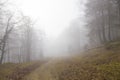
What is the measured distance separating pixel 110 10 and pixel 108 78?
71.7 feet

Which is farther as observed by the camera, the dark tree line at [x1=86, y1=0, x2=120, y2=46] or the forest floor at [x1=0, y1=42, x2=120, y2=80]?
the dark tree line at [x1=86, y1=0, x2=120, y2=46]

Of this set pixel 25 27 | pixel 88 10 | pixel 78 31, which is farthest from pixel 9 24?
pixel 78 31

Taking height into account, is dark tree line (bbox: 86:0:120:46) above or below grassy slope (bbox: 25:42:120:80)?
above

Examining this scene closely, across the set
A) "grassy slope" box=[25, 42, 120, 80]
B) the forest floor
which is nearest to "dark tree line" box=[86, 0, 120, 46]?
the forest floor

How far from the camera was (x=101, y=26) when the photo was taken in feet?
104

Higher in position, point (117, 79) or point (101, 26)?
point (101, 26)

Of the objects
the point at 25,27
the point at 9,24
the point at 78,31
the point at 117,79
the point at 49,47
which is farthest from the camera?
the point at 49,47

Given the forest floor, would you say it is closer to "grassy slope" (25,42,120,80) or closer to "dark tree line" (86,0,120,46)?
"grassy slope" (25,42,120,80)

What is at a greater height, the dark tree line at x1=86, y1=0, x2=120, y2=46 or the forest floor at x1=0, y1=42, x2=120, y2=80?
the dark tree line at x1=86, y1=0, x2=120, y2=46

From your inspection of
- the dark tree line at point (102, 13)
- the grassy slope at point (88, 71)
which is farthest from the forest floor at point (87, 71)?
the dark tree line at point (102, 13)

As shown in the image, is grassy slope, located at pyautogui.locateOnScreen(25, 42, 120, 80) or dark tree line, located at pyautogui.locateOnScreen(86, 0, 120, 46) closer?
grassy slope, located at pyautogui.locateOnScreen(25, 42, 120, 80)

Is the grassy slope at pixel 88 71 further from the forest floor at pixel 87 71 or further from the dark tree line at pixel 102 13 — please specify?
the dark tree line at pixel 102 13

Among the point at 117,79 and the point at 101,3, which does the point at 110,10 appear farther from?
the point at 117,79

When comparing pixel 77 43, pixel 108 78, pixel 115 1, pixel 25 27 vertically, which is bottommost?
pixel 108 78
